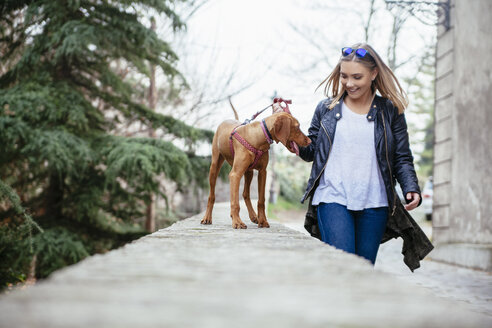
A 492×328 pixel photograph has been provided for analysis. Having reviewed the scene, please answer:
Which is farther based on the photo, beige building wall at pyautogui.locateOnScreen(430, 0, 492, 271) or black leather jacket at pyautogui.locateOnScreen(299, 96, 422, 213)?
beige building wall at pyautogui.locateOnScreen(430, 0, 492, 271)

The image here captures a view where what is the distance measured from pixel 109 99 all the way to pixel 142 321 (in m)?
7.96

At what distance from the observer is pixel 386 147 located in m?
3.09

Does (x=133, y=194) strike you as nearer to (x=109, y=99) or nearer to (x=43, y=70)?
(x=109, y=99)

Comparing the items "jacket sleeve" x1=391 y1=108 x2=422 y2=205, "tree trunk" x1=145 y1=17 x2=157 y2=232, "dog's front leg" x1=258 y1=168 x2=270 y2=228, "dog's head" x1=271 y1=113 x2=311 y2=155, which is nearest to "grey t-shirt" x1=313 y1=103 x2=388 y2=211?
"jacket sleeve" x1=391 y1=108 x2=422 y2=205

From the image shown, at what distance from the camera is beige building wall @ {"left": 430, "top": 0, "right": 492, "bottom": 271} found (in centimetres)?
756

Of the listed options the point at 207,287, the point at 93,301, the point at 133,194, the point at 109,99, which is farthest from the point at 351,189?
the point at 109,99

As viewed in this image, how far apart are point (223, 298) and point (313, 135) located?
2.51 metres

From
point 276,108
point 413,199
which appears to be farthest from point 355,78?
point 413,199

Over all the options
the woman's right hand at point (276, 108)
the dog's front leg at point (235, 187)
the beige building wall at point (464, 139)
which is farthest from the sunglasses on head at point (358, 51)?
the beige building wall at point (464, 139)

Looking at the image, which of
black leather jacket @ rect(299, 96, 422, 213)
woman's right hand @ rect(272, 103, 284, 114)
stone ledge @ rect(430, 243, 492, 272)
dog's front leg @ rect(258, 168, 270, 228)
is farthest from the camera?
stone ledge @ rect(430, 243, 492, 272)

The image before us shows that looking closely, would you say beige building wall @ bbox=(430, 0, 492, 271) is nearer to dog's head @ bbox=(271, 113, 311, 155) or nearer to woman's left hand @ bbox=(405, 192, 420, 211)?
woman's left hand @ bbox=(405, 192, 420, 211)

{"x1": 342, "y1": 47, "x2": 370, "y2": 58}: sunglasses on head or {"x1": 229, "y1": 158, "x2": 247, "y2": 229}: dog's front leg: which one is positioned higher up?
{"x1": 342, "y1": 47, "x2": 370, "y2": 58}: sunglasses on head

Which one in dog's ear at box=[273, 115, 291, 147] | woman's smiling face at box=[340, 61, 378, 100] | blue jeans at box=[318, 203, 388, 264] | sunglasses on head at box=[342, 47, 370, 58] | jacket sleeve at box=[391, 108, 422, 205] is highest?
sunglasses on head at box=[342, 47, 370, 58]

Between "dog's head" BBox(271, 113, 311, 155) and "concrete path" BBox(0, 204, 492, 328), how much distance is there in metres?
1.77
